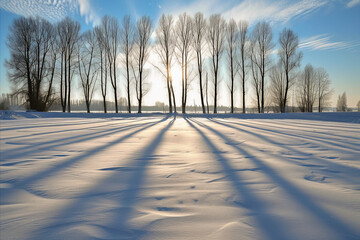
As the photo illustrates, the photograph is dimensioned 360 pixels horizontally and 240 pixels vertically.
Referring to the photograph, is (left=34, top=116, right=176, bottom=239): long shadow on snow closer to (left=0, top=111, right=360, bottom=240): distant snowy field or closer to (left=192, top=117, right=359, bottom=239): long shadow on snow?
(left=0, top=111, right=360, bottom=240): distant snowy field

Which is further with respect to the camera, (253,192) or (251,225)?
Result: (253,192)

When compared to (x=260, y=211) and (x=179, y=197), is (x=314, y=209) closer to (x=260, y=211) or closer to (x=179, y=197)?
(x=260, y=211)

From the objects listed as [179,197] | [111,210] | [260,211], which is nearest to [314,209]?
[260,211]

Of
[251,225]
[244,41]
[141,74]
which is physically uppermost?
[244,41]

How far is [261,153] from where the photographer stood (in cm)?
234

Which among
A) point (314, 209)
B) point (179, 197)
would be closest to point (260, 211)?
point (314, 209)

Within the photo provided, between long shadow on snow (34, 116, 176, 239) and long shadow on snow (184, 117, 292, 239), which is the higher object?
long shadow on snow (34, 116, 176, 239)

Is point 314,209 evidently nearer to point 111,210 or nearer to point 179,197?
point 179,197

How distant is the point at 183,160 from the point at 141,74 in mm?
17397

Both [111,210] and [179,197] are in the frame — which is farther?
[179,197]

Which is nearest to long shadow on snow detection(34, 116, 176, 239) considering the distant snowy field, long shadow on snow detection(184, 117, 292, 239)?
the distant snowy field

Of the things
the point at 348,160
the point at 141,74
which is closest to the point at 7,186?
the point at 348,160

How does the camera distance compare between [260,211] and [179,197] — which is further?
[179,197]

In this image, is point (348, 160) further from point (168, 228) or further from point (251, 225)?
point (168, 228)
